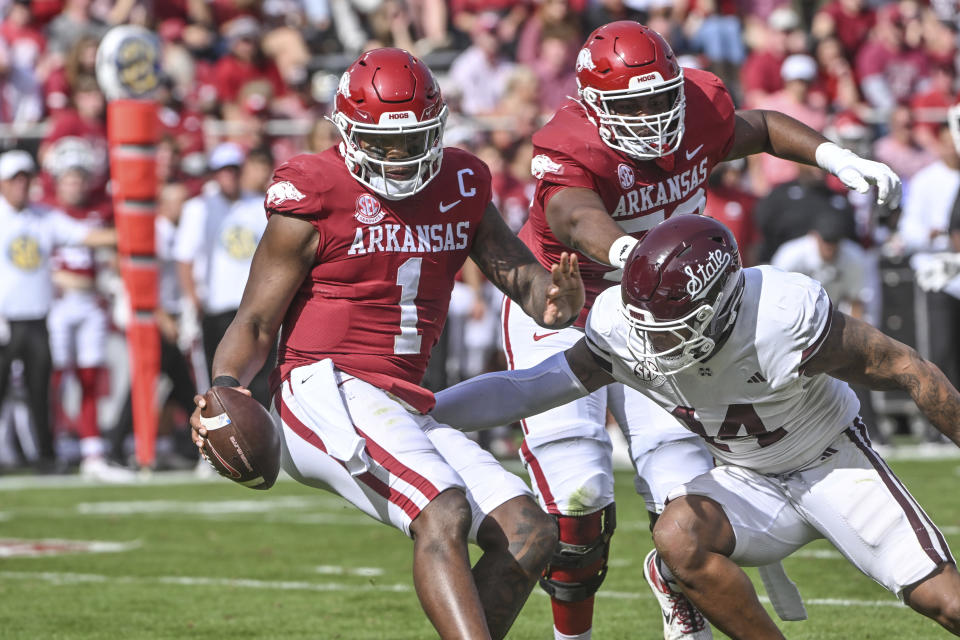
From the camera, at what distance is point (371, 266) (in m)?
4.45

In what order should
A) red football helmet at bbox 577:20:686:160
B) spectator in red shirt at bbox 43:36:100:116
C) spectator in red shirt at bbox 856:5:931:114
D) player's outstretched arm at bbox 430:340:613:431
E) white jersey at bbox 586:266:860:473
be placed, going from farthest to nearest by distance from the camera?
spectator in red shirt at bbox 856:5:931:114, spectator in red shirt at bbox 43:36:100:116, red football helmet at bbox 577:20:686:160, player's outstretched arm at bbox 430:340:613:431, white jersey at bbox 586:266:860:473

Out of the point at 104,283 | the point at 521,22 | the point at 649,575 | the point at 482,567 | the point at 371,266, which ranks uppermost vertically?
the point at 371,266

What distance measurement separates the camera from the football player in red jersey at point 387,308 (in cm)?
412

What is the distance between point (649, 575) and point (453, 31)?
11062 mm

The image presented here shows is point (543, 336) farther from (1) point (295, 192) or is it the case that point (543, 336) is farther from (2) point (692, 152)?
(1) point (295, 192)

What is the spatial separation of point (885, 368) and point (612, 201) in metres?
1.28

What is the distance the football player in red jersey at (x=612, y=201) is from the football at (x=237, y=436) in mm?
1179

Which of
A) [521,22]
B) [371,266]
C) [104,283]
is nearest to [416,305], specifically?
[371,266]

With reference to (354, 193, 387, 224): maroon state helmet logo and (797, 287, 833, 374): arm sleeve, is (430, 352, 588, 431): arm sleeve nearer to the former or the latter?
(354, 193, 387, 224): maroon state helmet logo

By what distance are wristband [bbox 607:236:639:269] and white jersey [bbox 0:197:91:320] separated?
688 cm

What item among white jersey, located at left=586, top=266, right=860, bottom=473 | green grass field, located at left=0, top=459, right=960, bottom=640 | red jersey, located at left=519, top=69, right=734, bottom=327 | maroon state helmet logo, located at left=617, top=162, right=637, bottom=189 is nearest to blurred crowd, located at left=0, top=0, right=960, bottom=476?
green grass field, located at left=0, top=459, right=960, bottom=640

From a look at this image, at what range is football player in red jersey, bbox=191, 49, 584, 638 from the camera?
4121 mm

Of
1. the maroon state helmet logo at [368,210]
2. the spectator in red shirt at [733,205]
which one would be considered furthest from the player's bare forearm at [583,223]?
the spectator in red shirt at [733,205]

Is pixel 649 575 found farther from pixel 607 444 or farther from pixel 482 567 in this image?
pixel 482 567
